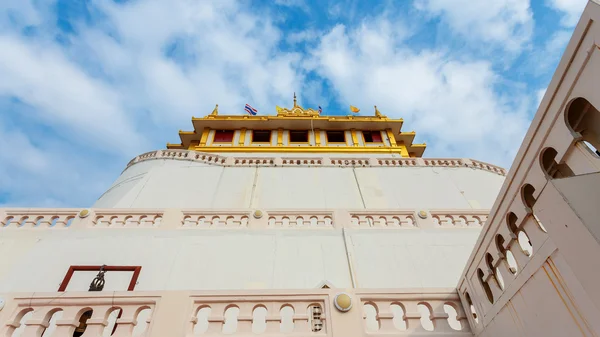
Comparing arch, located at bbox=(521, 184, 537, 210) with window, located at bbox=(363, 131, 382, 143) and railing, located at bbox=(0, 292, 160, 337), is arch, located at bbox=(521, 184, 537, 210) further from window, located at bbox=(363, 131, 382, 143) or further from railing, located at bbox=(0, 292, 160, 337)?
window, located at bbox=(363, 131, 382, 143)

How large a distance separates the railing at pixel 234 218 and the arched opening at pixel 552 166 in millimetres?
5465

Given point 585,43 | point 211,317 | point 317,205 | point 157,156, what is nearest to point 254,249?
point 211,317

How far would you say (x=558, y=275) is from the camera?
2.28 meters

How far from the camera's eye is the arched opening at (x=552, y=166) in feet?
7.55

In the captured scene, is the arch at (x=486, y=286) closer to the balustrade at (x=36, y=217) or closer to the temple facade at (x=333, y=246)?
the temple facade at (x=333, y=246)

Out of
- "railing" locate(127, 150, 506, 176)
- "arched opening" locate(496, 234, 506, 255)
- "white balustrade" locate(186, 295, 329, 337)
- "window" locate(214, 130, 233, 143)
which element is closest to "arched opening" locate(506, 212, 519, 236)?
"arched opening" locate(496, 234, 506, 255)

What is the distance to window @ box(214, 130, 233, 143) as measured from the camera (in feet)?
63.7

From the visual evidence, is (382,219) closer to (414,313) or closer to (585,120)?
(414,313)

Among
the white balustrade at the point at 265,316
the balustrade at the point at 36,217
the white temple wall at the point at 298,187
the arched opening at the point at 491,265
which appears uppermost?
the white temple wall at the point at 298,187

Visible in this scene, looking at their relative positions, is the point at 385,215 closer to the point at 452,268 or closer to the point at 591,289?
the point at 452,268

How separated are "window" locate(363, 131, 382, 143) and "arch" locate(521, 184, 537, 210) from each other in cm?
1732

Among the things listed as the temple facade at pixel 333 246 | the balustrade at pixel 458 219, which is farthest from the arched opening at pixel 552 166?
the balustrade at pixel 458 219

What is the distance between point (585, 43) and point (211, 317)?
4174 mm

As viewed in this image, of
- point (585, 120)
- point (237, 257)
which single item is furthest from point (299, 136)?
point (585, 120)
